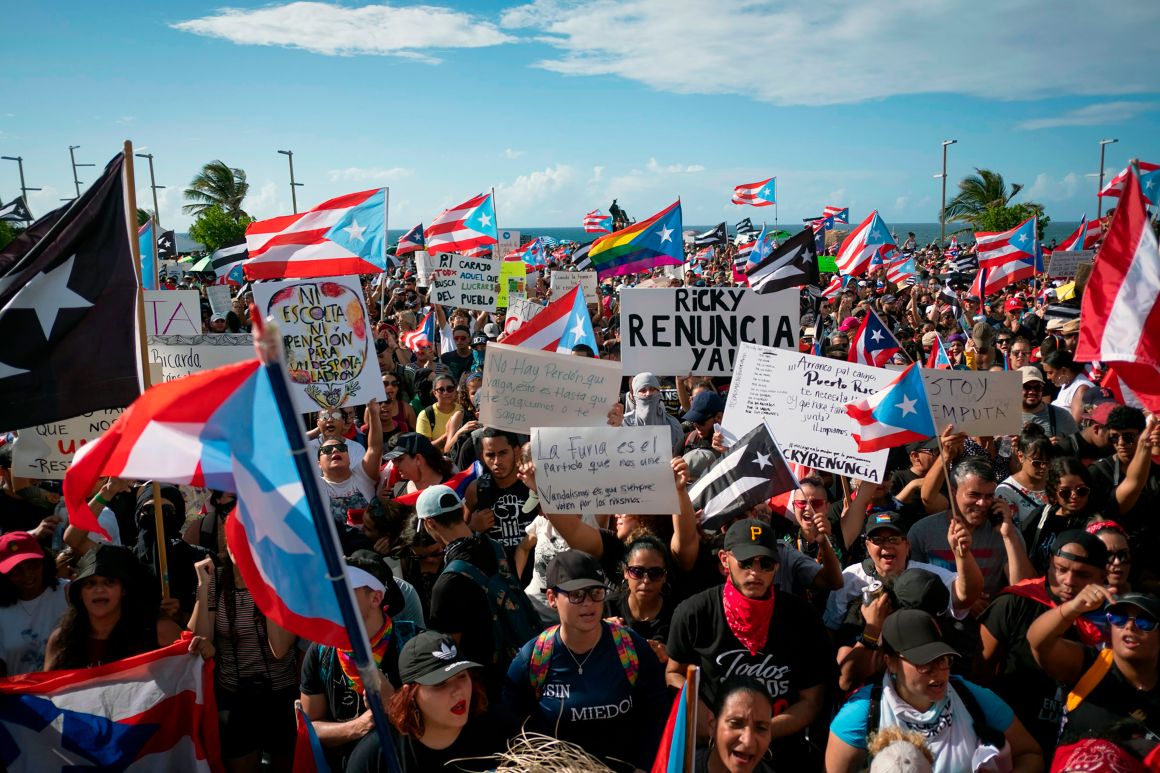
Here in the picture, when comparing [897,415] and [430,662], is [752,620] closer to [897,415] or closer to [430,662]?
[430,662]

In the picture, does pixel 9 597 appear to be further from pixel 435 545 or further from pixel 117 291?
pixel 435 545

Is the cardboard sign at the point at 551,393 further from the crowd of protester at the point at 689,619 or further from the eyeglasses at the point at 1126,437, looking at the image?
the eyeglasses at the point at 1126,437

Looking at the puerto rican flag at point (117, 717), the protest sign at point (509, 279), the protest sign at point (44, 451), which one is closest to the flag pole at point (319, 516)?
the puerto rican flag at point (117, 717)

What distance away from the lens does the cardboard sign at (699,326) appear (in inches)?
293

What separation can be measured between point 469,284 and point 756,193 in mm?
16233

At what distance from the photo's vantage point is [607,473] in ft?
16.6

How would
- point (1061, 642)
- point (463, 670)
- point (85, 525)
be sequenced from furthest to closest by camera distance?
point (1061, 642)
point (463, 670)
point (85, 525)

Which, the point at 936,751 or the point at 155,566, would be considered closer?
the point at 936,751

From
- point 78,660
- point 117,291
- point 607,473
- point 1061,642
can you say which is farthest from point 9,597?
point 1061,642

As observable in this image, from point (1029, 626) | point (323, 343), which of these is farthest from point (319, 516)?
point (323, 343)

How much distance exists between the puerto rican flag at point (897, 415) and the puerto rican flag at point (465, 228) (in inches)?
408

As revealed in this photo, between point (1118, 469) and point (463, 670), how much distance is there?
5.23 meters

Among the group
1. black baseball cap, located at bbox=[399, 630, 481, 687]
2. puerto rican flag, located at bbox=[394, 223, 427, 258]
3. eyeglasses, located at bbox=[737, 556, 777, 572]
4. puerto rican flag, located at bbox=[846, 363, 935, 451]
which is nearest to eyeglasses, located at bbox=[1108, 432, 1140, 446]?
puerto rican flag, located at bbox=[846, 363, 935, 451]

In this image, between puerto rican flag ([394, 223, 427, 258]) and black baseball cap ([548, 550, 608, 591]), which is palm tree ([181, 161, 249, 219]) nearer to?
puerto rican flag ([394, 223, 427, 258])
